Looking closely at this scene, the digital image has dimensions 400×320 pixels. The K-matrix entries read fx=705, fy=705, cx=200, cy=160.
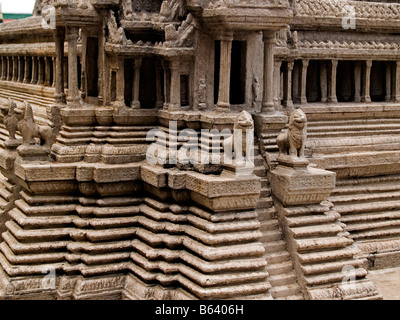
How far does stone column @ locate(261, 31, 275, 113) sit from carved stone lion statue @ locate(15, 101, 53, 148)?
3.51 metres

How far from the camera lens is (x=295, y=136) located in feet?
33.8

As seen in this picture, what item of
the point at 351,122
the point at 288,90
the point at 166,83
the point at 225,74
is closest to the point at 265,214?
the point at 225,74

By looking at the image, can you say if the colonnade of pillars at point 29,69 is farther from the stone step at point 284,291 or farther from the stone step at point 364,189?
the stone step at point 284,291

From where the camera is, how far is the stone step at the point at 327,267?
9.87 metres

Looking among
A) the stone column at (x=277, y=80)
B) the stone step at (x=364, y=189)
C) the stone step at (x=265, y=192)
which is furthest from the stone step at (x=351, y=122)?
the stone step at (x=265, y=192)

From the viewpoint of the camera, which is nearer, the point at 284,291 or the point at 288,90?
the point at 284,291

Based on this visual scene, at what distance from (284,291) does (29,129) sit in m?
Answer: 4.79

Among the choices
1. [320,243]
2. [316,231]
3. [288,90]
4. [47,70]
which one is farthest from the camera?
[47,70]

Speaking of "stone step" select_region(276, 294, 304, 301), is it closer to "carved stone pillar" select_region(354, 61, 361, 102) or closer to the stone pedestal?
the stone pedestal

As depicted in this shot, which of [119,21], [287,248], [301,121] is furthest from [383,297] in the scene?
[119,21]

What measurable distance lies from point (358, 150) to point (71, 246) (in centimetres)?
567

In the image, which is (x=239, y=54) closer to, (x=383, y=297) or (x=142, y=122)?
(x=142, y=122)

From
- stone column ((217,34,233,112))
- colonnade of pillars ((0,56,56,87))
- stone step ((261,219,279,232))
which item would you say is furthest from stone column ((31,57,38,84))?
stone step ((261,219,279,232))

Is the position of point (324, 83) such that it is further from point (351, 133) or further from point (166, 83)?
point (166, 83)
